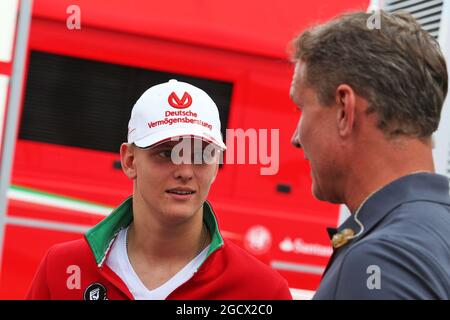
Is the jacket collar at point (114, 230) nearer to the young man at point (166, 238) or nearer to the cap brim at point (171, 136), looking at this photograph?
the young man at point (166, 238)

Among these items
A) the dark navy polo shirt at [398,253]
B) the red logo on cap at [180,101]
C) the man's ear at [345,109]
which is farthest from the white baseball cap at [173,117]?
the dark navy polo shirt at [398,253]

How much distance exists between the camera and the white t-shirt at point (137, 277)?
8.74 ft

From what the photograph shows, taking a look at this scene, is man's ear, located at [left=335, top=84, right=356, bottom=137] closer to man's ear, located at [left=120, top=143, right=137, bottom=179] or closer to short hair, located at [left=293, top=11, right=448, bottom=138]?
short hair, located at [left=293, top=11, right=448, bottom=138]

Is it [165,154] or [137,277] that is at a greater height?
[165,154]

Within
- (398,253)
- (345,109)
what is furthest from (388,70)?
(398,253)

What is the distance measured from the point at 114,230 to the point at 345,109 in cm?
112

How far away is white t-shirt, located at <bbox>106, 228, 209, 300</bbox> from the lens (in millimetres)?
2664

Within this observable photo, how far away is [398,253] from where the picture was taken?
1.68 m
